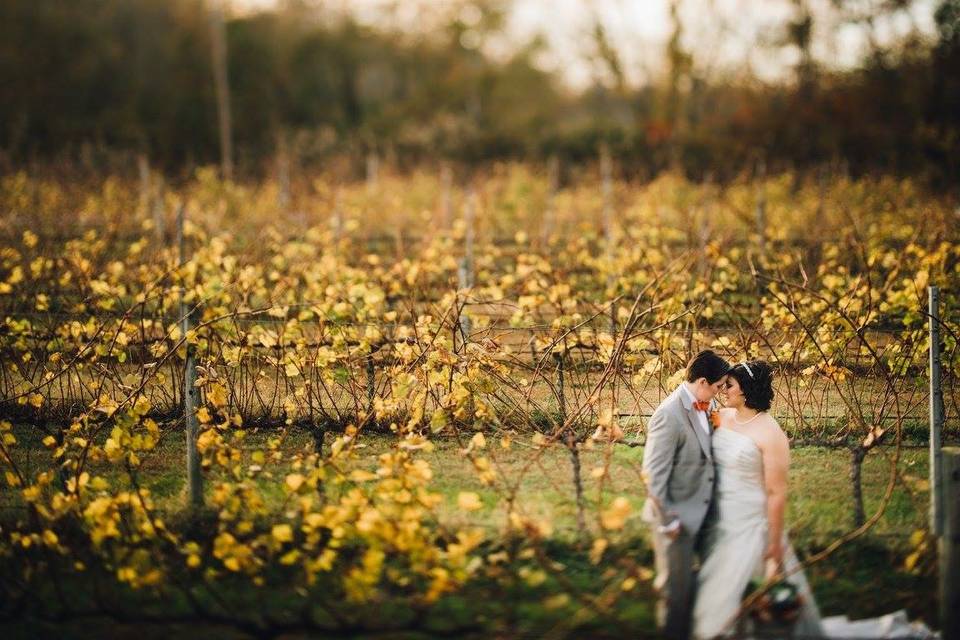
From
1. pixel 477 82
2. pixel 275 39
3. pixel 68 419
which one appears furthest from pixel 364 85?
pixel 68 419

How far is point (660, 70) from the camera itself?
27188 millimetres

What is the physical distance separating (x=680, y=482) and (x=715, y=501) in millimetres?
237

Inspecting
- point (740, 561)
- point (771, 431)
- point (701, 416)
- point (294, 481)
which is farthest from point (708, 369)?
point (294, 481)

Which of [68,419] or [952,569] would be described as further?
[68,419]

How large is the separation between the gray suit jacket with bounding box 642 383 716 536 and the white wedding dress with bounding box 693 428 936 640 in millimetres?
98

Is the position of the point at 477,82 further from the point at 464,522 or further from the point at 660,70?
the point at 464,522

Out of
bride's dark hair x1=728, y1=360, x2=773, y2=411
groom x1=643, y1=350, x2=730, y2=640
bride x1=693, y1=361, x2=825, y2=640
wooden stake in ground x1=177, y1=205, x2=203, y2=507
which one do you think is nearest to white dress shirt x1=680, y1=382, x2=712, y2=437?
groom x1=643, y1=350, x2=730, y2=640

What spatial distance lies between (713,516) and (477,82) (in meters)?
28.0

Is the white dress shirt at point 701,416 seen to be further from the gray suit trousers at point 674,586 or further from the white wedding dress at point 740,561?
the gray suit trousers at point 674,586

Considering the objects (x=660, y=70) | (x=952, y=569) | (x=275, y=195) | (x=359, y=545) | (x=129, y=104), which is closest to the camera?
(x=952, y=569)

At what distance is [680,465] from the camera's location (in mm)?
3918

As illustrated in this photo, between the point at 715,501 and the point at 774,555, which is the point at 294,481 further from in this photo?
the point at 774,555

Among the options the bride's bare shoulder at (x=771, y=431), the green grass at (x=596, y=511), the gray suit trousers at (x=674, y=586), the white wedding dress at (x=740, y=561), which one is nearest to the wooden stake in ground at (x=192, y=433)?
the green grass at (x=596, y=511)

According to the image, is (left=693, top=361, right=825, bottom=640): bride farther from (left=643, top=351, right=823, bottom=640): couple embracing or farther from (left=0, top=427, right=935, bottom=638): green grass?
(left=0, top=427, right=935, bottom=638): green grass
